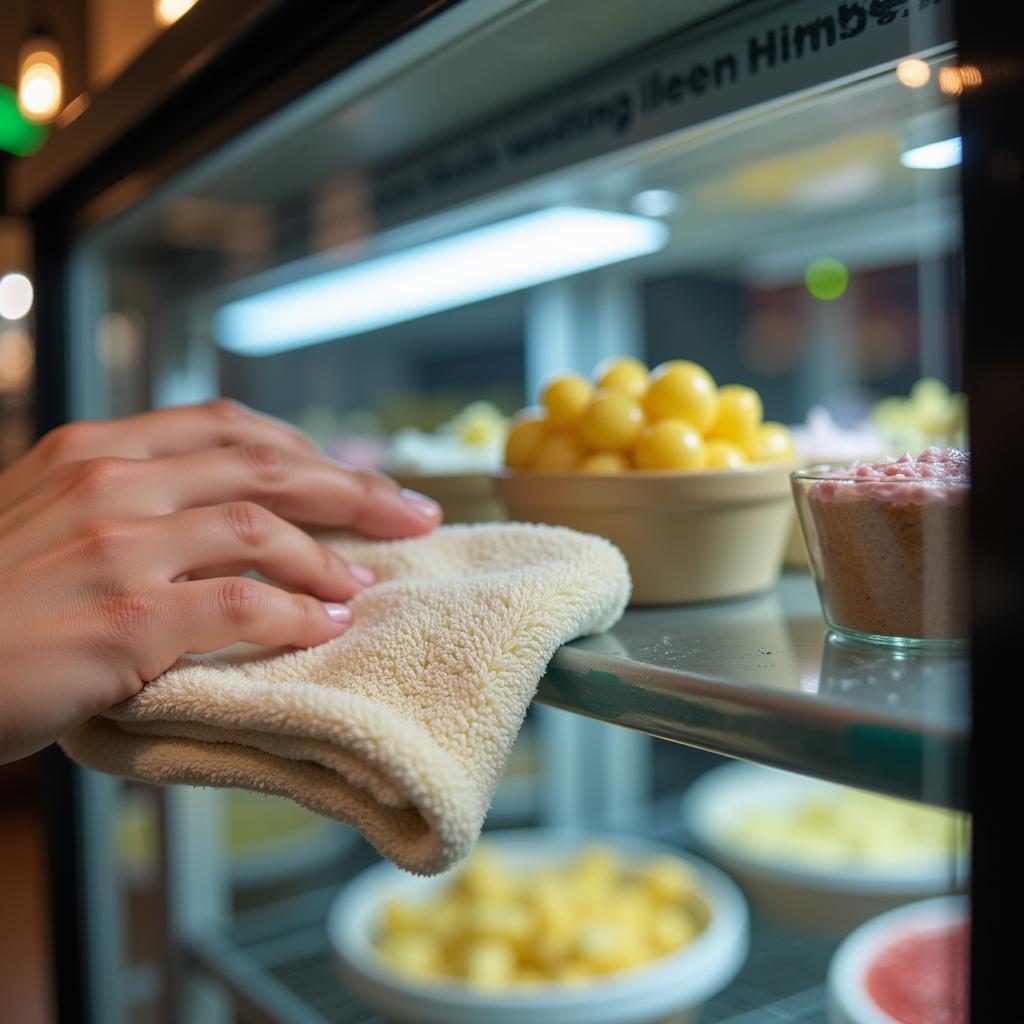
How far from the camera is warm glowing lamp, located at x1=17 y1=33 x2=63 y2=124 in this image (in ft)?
3.47

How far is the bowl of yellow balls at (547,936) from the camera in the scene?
0.78 metres

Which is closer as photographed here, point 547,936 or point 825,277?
point 547,936

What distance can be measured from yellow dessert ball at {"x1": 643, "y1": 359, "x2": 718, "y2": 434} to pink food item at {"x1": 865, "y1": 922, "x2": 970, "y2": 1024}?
0.31 metres

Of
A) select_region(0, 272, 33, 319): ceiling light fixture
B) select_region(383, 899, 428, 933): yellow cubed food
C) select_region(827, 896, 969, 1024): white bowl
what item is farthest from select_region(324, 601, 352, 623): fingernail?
select_region(0, 272, 33, 319): ceiling light fixture

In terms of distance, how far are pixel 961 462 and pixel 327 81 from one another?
1.34ft

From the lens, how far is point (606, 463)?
54cm

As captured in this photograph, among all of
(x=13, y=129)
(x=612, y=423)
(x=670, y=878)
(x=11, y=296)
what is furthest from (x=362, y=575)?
(x=11, y=296)

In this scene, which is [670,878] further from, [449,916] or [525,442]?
[525,442]

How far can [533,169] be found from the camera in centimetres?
65

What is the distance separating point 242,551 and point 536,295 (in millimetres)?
788

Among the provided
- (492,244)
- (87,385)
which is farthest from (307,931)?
(492,244)

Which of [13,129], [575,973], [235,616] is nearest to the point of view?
[235,616]

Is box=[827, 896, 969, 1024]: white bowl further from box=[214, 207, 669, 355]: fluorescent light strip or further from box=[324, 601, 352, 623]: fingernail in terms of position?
box=[214, 207, 669, 355]: fluorescent light strip

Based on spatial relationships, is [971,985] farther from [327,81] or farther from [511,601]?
[327,81]
